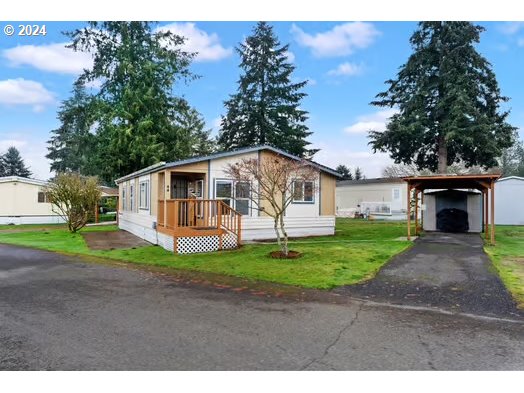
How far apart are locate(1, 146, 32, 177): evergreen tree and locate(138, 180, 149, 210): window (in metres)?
41.8

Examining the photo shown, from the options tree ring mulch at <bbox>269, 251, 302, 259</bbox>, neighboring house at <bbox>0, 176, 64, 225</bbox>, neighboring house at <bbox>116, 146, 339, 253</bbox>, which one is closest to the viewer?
tree ring mulch at <bbox>269, 251, 302, 259</bbox>

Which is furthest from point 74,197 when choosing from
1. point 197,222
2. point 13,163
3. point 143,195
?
point 13,163

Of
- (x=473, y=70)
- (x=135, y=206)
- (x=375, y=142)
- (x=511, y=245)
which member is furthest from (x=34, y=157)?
(x=511, y=245)

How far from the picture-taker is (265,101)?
32531 mm

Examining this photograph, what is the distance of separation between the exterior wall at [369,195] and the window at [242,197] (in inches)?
681

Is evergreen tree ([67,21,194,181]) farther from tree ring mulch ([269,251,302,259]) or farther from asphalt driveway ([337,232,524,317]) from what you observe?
asphalt driveway ([337,232,524,317])

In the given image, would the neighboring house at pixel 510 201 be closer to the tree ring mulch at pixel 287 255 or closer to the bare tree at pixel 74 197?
the tree ring mulch at pixel 287 255

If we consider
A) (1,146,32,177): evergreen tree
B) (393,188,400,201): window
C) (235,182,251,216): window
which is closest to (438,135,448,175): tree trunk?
(393,188,400,201): window

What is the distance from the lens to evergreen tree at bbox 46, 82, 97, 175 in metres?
28.0

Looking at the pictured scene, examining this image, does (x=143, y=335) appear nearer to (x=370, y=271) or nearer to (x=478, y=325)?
(x=478, y=325)

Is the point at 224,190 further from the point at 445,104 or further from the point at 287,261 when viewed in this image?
the point at 445,104

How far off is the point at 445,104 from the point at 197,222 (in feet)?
60.2

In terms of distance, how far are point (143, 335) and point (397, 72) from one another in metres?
26.8

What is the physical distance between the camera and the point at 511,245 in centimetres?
1298
